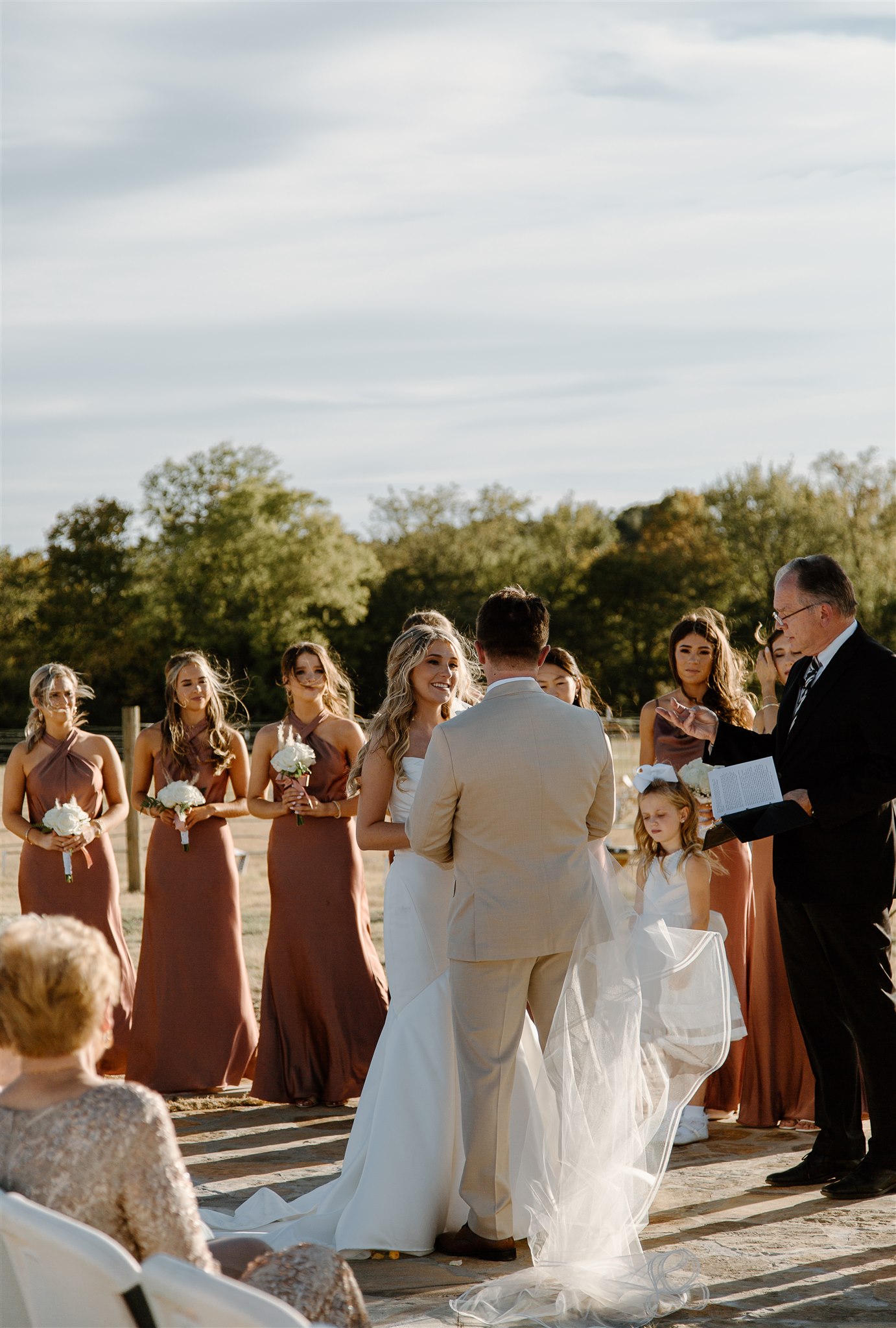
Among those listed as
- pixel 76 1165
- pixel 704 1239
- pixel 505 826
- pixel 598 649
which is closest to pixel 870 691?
pixel 505 826

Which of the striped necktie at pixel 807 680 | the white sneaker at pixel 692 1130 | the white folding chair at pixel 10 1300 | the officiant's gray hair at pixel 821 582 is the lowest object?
the white sneaker at pixel 692 1130

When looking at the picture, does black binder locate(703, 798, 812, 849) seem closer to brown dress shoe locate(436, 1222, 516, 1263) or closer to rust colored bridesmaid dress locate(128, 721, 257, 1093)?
brown dress shoe locate(436, 1222, 516, 1263)

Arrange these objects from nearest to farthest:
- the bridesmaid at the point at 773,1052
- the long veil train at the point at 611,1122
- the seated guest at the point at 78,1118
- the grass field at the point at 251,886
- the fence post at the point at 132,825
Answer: the seated guest at the point at 78,1118 → the long veil train at the point at 611,1122 → the bridesmaid at the point at 773,1052 → the grass field at the point at 251,886 → the fence post at the point at 132,825

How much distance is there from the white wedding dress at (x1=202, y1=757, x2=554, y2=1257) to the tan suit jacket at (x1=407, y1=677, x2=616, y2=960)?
0.49 meters

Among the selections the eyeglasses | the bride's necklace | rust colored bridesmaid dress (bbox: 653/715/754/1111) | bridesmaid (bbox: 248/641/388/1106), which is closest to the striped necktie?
the eyeglasses

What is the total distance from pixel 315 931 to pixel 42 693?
6.55 feet

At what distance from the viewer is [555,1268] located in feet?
13.1

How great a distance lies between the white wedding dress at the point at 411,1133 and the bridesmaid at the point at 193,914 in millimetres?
2204

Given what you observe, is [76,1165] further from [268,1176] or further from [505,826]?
[268,1176]

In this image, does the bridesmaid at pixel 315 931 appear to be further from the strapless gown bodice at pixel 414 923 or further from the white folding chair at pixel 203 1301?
the white folding chair at pixel 203 1301

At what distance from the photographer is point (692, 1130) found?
5.83 m

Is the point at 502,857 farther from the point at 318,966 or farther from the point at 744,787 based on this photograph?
the point at 318,966

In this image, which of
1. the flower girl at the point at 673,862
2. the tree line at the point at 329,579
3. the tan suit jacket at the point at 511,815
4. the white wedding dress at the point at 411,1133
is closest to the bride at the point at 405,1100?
the white wedding dress at the point at 411,1133

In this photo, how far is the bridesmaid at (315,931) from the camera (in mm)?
6680
